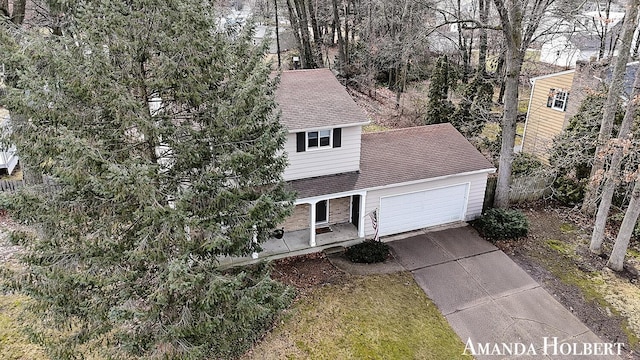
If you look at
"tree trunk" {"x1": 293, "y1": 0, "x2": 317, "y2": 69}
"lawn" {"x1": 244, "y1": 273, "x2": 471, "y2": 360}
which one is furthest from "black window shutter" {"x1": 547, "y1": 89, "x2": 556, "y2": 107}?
"tree trunk" {"x1": 293, "y1": 0, "x2": 317, "y2": 69}

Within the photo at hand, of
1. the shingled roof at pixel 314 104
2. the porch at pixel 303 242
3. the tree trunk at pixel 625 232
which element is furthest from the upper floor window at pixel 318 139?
the tree trunk at pixel 625 232

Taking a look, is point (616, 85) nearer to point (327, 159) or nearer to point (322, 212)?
point (327, 159)

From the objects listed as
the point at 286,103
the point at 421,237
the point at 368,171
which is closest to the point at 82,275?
the point at 286,103

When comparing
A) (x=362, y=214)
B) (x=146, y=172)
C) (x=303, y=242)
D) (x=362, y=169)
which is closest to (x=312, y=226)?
(x=303, y=242)

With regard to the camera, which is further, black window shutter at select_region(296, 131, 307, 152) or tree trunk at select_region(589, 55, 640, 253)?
black window shutter at select_region(296, 131, 307, 152)

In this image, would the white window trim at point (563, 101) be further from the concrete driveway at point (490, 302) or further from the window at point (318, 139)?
the window at point (318, 139)

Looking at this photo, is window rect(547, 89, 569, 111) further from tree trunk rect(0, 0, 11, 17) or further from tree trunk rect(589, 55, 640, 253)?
A: tree trunk rect(0, 0, 11, 17)

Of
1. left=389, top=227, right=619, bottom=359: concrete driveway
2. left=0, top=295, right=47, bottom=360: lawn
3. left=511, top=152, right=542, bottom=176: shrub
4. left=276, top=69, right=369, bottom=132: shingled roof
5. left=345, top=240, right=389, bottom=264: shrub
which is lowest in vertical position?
left=389, top=227, right=619, bottom=359: concrete driveway
